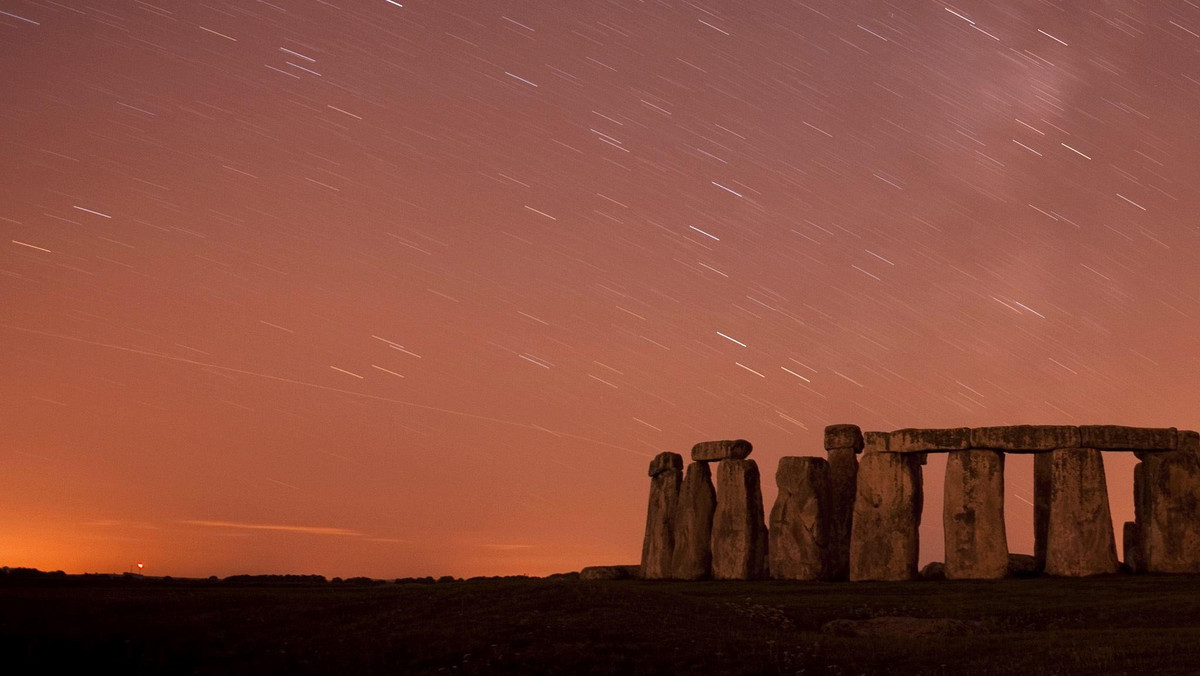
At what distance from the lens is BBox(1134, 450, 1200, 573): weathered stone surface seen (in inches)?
1426

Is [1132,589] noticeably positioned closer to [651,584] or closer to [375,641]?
[651,584]

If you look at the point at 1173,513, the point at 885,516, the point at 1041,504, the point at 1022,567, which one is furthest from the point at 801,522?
the point at 1173,513

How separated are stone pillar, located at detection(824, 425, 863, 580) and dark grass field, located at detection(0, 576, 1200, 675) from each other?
937cm

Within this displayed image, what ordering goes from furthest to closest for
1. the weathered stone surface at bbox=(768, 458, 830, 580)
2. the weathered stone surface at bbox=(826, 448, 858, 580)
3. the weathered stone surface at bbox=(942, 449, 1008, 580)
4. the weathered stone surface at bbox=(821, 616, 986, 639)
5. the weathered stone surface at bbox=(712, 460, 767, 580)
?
the weathered stone surface at bbox=(826, 448, 858, 580) → the weathered stone surface at bbox=(712, 460, 767, 580) → the weathered stone surface at bbox=(768, 458, 830, 580) → the weathered stone surface at bbox=(942, 449, 1008, 580) → the weathered stone surface at bbox=(821, 616, 986, 639)

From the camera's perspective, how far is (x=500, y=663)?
68.9 ft

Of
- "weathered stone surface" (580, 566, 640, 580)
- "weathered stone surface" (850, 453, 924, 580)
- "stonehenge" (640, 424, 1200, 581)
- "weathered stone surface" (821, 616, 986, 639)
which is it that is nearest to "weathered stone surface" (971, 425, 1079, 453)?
"stonehenge" (640, 424, 1200, 581)

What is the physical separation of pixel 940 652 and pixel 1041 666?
2.07 metres

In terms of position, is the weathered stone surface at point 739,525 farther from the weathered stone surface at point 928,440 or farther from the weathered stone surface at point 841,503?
the weathered stone surface at point 928,440

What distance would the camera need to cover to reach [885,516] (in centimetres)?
3838

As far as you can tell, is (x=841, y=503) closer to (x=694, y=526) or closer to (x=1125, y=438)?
(x=694, y=526)

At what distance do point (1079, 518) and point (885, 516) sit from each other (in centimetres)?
558

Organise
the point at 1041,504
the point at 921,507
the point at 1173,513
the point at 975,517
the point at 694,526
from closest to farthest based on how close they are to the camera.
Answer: the point at 1173,513 → the point at 975,517 → the point at 921,507 → the point at 1041,504 → the point at 694,526

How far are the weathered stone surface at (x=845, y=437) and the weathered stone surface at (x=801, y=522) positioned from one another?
1034 mm

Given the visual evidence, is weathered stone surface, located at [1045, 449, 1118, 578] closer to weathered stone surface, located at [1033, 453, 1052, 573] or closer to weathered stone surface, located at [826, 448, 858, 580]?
weathered stone surface, located at [1033, 453, 1052, 573]
